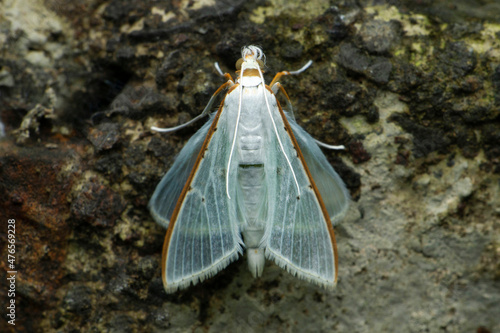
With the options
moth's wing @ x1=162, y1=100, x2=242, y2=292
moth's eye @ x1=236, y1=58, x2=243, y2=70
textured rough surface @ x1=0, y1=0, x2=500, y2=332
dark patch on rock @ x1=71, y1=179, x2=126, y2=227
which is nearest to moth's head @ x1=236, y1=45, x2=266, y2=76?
moth's eye @ x1=236, y1=58, x2=243, y2=70

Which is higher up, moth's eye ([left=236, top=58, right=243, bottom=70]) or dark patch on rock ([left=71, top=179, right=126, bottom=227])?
moth's eye ([left=236, top=58, right=243, bottom=70])

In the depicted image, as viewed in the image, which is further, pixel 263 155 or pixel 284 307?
pixel 284 307

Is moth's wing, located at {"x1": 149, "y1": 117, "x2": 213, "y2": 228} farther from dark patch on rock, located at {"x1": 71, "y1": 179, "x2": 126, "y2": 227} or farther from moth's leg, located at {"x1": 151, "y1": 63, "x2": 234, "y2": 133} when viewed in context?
dark patch on rock, located at {"x1": 71, "y1": 179, "x2": 126, "y2": 227}

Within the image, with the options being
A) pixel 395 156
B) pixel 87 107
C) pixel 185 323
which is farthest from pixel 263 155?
pixel 87 107

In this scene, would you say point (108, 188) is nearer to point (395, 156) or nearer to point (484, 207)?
point (395, 156)

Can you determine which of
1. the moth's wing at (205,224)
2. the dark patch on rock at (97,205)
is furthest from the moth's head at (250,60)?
the dark patch on rock at (97,205)

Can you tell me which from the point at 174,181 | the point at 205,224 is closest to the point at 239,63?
the point at 174,181

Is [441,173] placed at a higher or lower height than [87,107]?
lower

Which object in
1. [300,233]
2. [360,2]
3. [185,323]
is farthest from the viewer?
[360,2]
